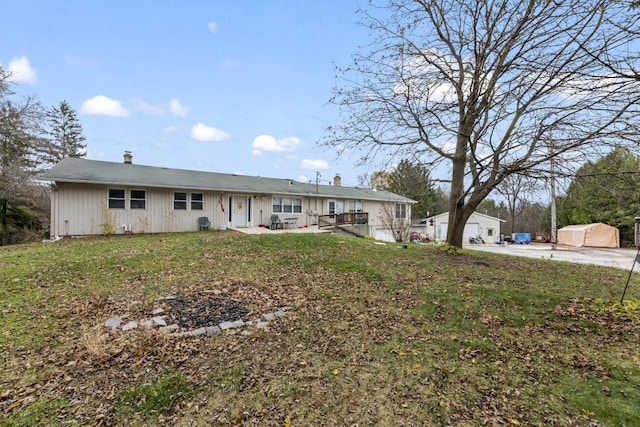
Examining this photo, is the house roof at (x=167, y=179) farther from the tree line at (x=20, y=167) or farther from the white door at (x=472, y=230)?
the white door at (x=472, y=230)

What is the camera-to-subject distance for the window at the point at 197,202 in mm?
14797

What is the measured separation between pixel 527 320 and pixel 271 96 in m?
12.5

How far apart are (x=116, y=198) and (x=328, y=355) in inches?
527

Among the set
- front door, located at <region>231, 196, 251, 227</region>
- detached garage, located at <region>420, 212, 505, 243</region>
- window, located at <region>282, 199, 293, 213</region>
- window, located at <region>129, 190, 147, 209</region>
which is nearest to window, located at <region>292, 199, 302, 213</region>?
window, located at <region>282, 199, 293, 213</region>

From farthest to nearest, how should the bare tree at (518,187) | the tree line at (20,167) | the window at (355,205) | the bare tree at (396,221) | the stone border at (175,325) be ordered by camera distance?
1. the window at (355,205)
2. the bare tree at (396,221)
3. the tree line at (20,167)
4. the bare tree at (518,187)
5. the stone border at (175,325)

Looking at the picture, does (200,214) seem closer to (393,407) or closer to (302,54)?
(302,54)

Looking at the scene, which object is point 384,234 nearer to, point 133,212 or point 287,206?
point 287,206

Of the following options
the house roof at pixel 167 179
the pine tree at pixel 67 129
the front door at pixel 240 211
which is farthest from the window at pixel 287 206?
the pine tree at pixel 67 129

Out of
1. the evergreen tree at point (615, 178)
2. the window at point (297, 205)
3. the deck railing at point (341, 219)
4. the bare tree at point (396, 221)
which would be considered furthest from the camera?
the bare tree at point (396, 221)

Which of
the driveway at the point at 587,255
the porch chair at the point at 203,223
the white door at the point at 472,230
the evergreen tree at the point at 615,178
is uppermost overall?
the evergreen tree at the point at 615,178

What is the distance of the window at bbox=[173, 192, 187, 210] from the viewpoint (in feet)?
46.9

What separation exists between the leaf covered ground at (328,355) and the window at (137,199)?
707 centimetres

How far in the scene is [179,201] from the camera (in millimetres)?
14430

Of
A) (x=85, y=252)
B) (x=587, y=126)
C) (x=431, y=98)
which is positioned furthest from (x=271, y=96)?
(x=587, y=126)
